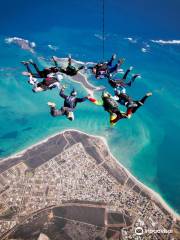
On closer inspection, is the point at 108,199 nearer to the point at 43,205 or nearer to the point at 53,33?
the point at 43,205

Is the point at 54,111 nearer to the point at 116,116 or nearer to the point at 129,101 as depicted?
the point at 116,116

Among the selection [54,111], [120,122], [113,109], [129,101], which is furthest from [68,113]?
[120,122]

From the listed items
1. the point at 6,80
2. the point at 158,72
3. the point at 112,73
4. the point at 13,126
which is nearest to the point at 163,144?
the point at 158,72

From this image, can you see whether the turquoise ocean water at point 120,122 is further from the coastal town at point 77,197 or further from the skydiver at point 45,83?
the skydiver at point 45,83

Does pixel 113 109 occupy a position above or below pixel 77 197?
above

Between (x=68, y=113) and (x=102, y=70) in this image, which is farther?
(x=102, y=70)

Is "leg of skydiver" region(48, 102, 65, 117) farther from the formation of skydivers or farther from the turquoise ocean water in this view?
the turquoise ocean water

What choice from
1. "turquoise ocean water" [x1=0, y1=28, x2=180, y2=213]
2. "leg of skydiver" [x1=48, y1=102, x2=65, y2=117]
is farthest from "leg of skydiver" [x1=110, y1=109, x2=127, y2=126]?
"turquoise ocean water" [x1=0, y1=28, x2=180, y2=213]
